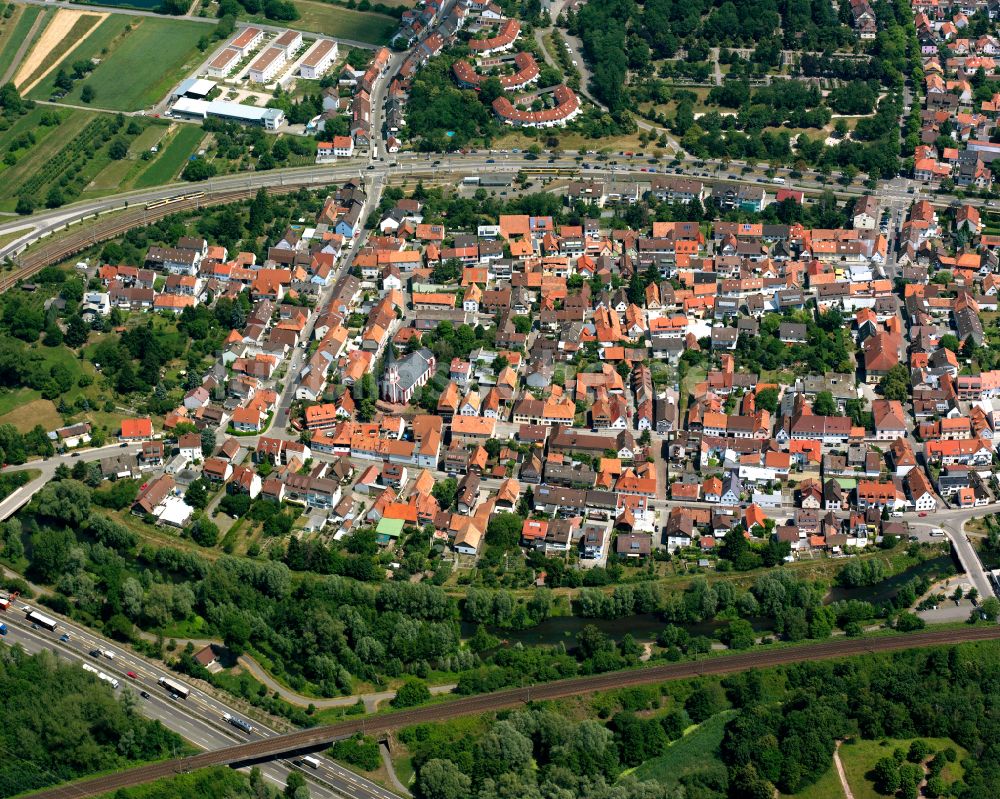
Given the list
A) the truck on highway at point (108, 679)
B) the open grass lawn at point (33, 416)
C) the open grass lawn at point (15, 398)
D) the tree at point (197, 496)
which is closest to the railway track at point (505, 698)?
the truck on highway at point (108, 679)

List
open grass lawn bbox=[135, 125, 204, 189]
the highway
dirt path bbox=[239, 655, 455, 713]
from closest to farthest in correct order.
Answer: the highway, dirt path bbox=[239, 655, 455, 713], open grass lawn bbox=[135, 125, 204, 189]

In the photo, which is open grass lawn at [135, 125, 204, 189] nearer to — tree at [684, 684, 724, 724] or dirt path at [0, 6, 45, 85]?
dirt path at [0, 6, 45, 85]

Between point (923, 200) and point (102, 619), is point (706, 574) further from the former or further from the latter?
point (923, 200)

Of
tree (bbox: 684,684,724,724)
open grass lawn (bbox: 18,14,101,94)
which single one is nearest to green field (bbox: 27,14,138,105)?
open grass lawn (bbox: 18,14,101,94)

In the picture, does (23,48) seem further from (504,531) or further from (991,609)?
(991,609)

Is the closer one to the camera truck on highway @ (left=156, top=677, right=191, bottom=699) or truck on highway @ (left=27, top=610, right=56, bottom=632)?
truck on highway @ (left=156, top=677, right=191, bottom=699)

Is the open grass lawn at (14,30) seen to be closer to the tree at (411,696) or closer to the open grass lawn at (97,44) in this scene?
the open grass lawn at (97,44)

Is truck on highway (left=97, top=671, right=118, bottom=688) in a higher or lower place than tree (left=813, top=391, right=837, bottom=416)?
lower

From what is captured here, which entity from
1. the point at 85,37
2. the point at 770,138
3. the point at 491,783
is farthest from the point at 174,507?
the point at 85,37

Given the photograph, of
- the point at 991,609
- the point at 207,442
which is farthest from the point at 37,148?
the point at 991,609
